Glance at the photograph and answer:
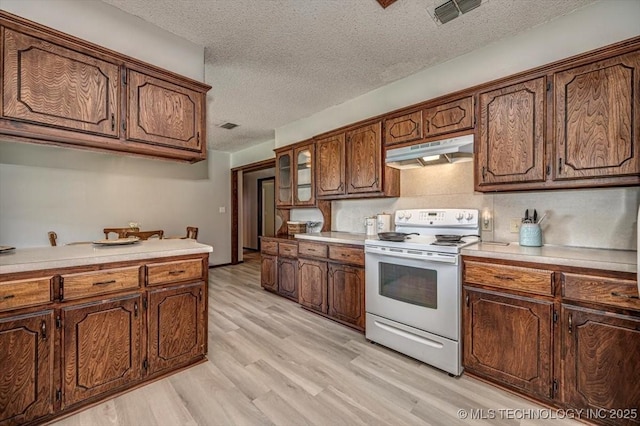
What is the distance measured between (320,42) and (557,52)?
1822 mm

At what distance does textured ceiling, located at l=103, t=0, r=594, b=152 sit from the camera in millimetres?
1927

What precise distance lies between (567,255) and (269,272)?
333cm

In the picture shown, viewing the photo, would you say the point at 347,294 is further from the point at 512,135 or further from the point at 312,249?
the point at 512,135

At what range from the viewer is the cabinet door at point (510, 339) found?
169 cm

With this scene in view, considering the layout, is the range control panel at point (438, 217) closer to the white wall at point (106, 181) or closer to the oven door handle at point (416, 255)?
the oven door handle at point (416, 255)

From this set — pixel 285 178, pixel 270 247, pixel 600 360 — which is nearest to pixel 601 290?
pixel 600 360

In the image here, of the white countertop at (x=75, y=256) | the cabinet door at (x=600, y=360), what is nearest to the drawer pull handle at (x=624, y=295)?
the cabinet door at (x=600, y=360)

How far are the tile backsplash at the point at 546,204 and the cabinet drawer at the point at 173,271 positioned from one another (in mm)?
2095

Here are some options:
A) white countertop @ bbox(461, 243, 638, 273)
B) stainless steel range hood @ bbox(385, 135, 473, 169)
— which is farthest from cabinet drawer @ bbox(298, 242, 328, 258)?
white countertop @ bbox(461, 243, 638, 273)

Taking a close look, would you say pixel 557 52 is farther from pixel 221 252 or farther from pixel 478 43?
pixel 221 252

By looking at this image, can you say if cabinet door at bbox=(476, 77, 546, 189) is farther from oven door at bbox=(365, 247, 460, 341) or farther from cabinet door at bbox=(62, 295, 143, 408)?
cabinet door at bbox=(62, 295, 143, 408)

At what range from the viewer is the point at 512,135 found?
81.7 inches

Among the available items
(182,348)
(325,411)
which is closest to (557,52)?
(325,411)

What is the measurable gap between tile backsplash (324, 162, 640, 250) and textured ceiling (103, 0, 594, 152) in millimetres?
1085
